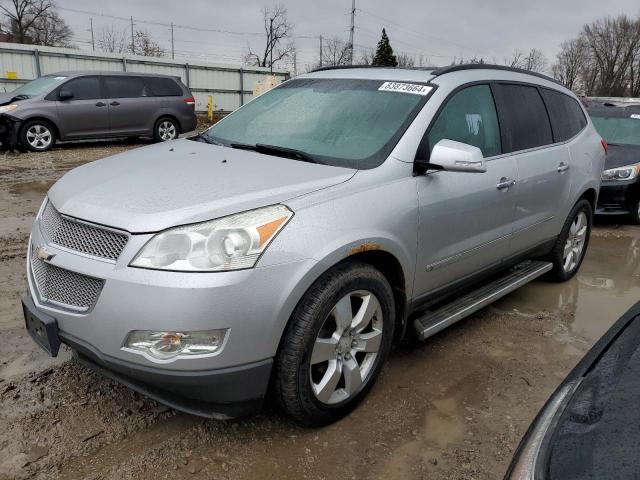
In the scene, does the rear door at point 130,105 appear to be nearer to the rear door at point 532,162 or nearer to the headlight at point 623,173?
the headlight at point 623,173

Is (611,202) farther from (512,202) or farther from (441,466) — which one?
(441,466)

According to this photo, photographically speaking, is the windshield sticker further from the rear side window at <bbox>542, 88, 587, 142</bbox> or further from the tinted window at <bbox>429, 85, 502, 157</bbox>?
the rear side window at <bbox>542, 88, 587, 142</bbox>

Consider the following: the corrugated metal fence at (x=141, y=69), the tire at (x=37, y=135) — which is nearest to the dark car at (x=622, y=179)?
the tire at (x=37, y=135)

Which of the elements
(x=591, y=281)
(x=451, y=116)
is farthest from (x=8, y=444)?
(x=591, y=281)

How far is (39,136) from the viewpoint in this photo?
1132cm

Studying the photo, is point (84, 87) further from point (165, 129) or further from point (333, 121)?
point (333, 121)

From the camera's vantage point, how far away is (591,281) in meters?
5.19

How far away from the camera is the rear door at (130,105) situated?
12289 millimetres

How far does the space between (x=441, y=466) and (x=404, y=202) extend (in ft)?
4.20

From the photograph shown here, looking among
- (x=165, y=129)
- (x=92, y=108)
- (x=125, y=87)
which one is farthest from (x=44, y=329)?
(x=165, y=129)

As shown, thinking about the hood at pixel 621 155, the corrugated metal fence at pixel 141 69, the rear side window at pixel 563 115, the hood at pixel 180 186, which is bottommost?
the hood at pixel 621 155

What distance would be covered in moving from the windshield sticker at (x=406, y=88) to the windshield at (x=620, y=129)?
6.39 metres

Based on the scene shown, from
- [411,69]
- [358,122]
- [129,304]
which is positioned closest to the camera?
[129,304]

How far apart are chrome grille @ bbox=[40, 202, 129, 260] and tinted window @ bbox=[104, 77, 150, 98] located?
10.8 meters
